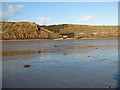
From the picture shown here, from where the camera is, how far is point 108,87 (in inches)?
315

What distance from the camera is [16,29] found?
125 metres

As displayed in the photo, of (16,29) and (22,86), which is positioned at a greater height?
(16,29)

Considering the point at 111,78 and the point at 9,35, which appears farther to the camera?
the point at 9,35

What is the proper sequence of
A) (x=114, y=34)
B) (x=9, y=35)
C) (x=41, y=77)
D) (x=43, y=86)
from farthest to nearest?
1. (x=114, y=34)
2. (x=9, y=35)
3. (x=41, y=77)
4. (x=43, y=86)

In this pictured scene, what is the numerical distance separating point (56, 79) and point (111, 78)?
10.6 ft

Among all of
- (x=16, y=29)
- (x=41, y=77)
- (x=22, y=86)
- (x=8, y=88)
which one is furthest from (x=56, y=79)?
(x=16, y=29)

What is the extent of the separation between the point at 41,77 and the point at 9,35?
110 meters

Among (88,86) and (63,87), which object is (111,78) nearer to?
(88,86)

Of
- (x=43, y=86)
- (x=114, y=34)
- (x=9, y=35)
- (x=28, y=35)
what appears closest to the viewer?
(x=43, y=86)

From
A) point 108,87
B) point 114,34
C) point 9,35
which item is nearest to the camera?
point 108,87

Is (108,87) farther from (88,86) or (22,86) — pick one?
(22,86)

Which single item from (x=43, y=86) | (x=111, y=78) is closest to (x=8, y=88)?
(x=43, y=86)

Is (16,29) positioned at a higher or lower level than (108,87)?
higher

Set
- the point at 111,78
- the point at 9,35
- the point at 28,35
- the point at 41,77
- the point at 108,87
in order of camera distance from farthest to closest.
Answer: the point at 28,35
the point at 9,35
the point at 41,77
the point at 111,78
the point at 108,87
